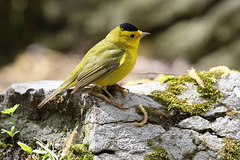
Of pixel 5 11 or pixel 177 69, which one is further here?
pixel 5 11

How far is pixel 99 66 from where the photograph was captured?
3.46m

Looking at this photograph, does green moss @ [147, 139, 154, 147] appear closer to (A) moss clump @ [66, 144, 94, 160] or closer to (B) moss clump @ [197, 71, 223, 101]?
(A) moss clump @ [66, 144, 94, 160]

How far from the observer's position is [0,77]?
8695mm

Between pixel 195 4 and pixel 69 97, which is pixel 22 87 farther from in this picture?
pixel 195 4

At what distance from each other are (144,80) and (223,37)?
153 inches

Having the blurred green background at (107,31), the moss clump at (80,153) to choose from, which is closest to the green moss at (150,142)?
the moss clump at (80,153)

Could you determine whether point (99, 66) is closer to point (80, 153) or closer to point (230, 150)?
point (80, 153)

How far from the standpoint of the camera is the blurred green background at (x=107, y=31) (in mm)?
7604

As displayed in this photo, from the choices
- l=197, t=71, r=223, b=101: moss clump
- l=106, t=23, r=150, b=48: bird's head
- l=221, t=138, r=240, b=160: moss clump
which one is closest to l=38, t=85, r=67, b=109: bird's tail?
l=106, t=23, r=150, b=48: bird's head

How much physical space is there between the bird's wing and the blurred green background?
15.1 feet

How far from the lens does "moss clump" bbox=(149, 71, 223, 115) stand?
342cm

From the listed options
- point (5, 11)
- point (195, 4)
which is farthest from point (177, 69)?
point (5, 11)

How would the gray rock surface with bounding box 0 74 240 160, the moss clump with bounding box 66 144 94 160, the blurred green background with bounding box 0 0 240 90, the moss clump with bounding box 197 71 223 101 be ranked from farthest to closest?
the blurred green background with bounding box 0 0 240 90 → the moss clump with bounding box 197 71 223 101 → the gray rock surface with bounding box 0 74 240 160 → the moss clump with bounding box 66 144 94 160

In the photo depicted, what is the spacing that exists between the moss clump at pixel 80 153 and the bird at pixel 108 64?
621 millimetres
